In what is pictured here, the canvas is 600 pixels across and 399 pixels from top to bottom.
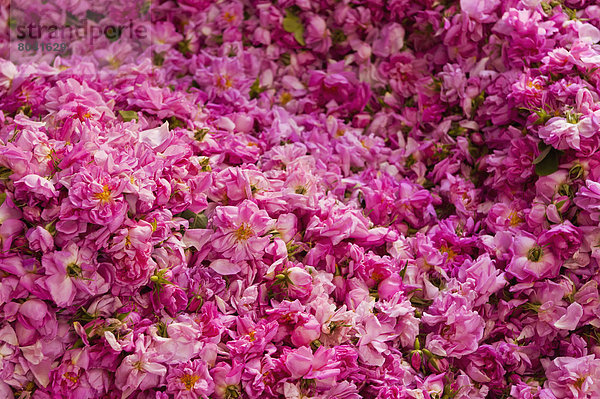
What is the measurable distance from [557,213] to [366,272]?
1.10ft

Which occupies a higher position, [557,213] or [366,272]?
[557,213]

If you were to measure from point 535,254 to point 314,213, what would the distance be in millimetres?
375

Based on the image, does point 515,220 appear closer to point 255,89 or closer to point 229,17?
point 255,89

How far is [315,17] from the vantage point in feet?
4.99

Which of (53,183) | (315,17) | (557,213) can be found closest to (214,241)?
(53,183)

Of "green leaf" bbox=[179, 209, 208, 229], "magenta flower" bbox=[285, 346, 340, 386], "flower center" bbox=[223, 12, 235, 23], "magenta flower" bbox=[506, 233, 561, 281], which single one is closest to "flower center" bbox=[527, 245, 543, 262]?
"magenta flower" bbox=[506, 233, 561, 281]

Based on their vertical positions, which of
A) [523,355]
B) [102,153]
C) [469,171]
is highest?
[102,153]

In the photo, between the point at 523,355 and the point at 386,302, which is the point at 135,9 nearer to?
the point at 386,302

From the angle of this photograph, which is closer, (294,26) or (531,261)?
(531,261)

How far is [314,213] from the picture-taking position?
112 centimetres

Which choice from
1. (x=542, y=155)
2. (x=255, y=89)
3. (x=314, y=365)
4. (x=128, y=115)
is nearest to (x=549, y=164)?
(x=542, y=155)

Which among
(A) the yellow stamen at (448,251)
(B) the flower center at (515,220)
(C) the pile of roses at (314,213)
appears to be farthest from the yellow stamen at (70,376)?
(B) the flower center at (515,220)

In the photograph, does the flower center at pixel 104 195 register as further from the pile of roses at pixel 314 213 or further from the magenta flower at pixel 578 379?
the magenta flower at pixel 578 379

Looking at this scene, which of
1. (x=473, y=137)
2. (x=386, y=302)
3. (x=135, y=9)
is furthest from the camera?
(x=135, y=9)
